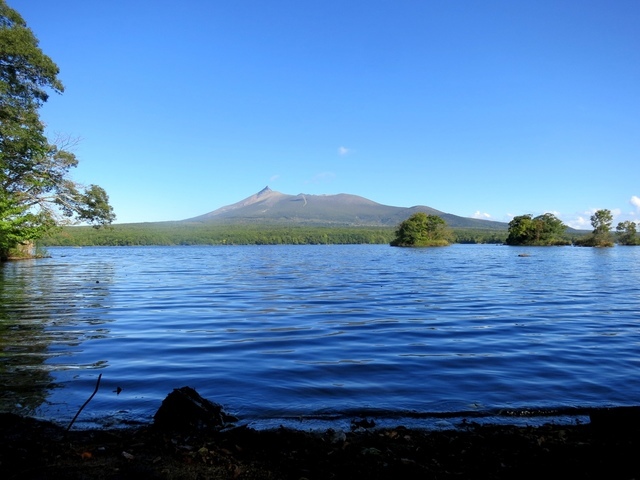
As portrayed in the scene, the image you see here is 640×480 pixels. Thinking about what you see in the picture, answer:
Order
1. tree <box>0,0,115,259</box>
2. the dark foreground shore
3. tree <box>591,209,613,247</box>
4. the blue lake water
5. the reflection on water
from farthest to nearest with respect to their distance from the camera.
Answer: tree <box>591,209,613,247</box> < tree <box>0,0,115,259</box> < the reflection on water < the blue lake water < the dark foreground shore

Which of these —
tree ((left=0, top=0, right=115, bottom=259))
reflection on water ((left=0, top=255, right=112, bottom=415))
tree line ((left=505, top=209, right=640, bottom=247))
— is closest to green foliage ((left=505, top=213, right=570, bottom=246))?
tree line ((left=505, top=209, right=640, bottom=247))

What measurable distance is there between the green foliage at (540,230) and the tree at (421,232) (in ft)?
79.3

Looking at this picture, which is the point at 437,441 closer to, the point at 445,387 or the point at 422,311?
the point at 445,387

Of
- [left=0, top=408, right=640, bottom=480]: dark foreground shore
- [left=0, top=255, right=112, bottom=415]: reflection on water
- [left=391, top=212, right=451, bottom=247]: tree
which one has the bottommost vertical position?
[left=0, top=255, right=112, bottom=415]: reflection on water

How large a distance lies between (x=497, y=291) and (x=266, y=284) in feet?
43.0

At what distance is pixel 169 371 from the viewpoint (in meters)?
9.33

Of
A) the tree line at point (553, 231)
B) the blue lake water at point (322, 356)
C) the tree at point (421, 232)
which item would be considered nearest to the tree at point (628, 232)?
the tree line at point (553, 231)

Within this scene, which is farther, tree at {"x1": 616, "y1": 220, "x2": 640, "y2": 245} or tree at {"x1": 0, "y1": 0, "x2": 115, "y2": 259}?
tree at {"x1": 616, "y1": 220, "x2": 640, "y2": 245}

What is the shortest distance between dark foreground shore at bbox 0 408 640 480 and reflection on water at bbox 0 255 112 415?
2.13m

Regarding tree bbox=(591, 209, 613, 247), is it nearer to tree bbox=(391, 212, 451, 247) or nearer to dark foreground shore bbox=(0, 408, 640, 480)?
tree bbox=(391, 212, 451, 247)

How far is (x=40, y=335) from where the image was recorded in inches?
503

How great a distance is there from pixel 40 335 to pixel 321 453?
1071cm

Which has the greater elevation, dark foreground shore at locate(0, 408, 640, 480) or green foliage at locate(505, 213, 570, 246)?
green foliage at locate(505, 213, 570, 246)

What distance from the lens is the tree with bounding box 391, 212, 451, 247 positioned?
488 feet
